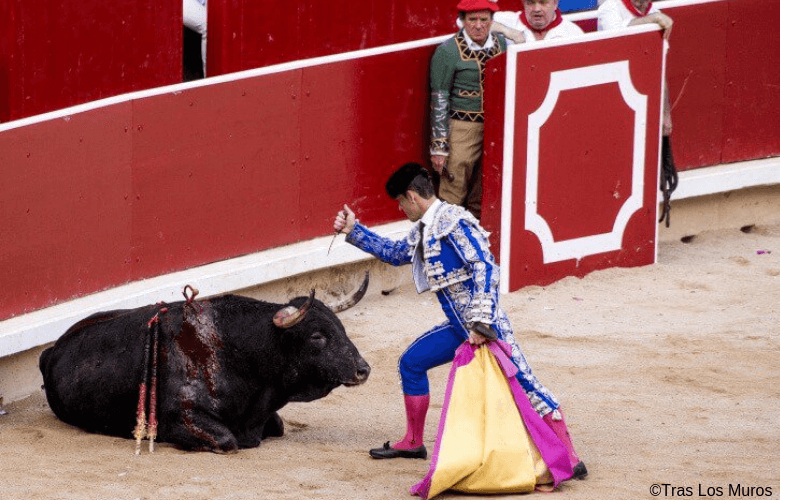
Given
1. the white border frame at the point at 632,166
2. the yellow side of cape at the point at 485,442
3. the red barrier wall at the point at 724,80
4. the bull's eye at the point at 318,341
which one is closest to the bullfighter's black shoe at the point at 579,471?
the yellow side of cape at the point at 485,442

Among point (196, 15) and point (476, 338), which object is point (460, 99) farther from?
point (476, 338)

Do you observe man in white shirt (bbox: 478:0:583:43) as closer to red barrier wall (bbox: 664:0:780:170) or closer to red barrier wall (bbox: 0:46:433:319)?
red barrier wall (bbox: 0:46:433:319)

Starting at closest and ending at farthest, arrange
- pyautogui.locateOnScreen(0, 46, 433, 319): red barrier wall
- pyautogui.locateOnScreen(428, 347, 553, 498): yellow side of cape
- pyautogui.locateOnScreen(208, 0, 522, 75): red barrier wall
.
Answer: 1. pyautogui.locateOnScreen(428, 347, 553, 498): yellow side of cape
2. pyautogui.locateOnScreen(0, 46, 433, 319): red barrier wall
3. pyautogui.locateOnScreen(208, 0, 522, 75): red barrier wall

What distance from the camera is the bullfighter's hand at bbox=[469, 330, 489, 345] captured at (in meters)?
6.45

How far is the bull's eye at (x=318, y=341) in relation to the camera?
6.94 meters

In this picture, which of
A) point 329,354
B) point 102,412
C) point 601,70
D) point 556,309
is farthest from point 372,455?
point 601,70

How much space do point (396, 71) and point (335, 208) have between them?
79 cm

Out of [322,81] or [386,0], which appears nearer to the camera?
[322,81]

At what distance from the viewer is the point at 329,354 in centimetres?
693

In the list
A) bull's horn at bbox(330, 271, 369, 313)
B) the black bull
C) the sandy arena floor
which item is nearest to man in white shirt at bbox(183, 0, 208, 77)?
the sandy arena floor

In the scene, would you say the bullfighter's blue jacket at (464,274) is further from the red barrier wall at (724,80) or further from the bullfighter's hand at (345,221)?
the red barrier wall at (724,80)

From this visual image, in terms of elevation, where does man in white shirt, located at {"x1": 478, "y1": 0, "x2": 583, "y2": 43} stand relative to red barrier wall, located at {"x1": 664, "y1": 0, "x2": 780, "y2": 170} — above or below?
above

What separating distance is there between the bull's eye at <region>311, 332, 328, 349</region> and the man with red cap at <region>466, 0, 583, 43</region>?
3.03m

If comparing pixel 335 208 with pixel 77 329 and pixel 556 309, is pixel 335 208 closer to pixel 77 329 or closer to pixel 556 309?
pixel 556 309
